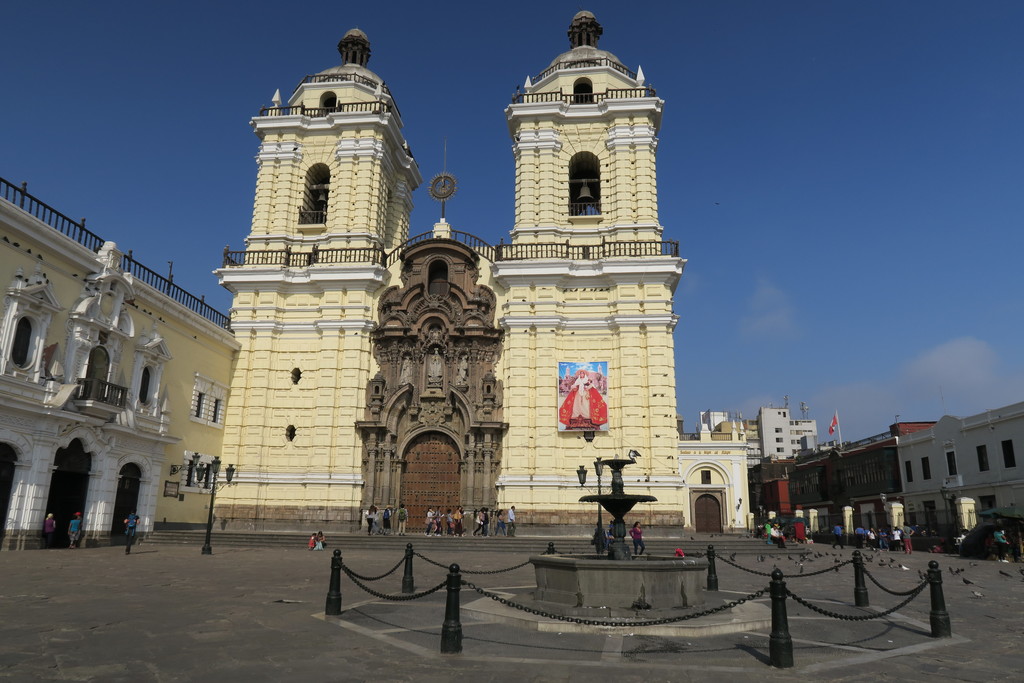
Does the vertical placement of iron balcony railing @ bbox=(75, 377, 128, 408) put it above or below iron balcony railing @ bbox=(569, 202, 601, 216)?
below

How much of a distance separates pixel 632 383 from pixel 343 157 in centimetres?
1622

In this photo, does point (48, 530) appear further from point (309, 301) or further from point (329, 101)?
point (329, 101)

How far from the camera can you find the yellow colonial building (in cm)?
2656

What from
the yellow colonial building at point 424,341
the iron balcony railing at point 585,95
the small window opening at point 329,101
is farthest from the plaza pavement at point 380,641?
the small window opening at point 329,101

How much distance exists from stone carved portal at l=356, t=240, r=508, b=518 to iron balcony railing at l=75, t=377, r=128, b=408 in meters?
8.83

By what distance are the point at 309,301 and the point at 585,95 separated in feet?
49.9

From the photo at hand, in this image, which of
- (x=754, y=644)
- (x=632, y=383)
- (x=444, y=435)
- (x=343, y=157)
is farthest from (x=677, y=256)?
(x=754, y=644)

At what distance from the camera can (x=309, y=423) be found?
28.7 meters

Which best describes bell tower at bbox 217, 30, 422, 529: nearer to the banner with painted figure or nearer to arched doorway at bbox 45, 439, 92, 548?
arched doorway at bbox 45, 439, 92, 548

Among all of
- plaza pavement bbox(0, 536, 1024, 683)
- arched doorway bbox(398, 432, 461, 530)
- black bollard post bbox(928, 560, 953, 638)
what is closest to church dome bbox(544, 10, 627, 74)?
arched doorway bbox(398, 432, 461, 530)

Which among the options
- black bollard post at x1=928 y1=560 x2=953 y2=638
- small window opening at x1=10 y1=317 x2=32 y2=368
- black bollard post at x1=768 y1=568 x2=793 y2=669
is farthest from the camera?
small window opening at x1=10 y1=317 x2=32 y2=368

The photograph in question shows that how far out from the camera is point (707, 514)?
42.7 meters

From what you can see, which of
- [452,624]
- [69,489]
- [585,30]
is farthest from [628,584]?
[585,30]

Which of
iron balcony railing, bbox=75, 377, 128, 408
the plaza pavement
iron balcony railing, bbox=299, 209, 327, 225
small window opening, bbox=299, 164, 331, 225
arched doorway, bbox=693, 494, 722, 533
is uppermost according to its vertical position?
small window opening, bbox=299, 164, 331, 225
